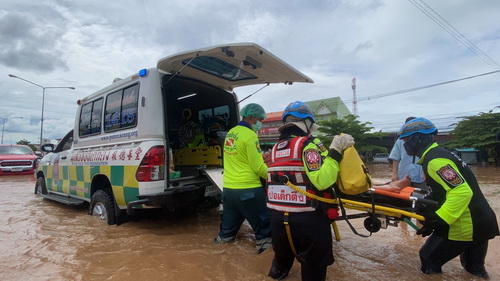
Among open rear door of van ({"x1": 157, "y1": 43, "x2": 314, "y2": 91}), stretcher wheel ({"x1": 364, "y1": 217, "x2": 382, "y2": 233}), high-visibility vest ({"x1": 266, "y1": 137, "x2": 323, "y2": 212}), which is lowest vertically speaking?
stretcher wheel ({"x1": 364, "y1": 217, "x2": 382, "y2": 233})

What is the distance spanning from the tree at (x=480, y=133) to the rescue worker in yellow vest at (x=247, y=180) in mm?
22566

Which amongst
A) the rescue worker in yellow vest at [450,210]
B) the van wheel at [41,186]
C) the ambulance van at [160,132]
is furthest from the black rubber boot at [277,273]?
the van wheel at [41,186]

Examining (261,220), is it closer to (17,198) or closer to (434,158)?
(434,158)

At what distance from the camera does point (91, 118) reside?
4848mm

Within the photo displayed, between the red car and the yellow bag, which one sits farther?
the red car

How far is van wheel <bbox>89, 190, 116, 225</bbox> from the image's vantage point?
164 inches

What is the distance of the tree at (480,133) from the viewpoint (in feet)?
65.4

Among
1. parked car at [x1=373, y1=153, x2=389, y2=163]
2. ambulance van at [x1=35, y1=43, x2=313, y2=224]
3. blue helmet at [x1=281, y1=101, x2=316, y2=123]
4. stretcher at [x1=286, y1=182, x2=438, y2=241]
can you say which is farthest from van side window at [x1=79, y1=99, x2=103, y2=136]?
parked car at [x1=373, y1=153, x2=389, y2=163]

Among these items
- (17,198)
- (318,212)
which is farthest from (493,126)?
(17,198)

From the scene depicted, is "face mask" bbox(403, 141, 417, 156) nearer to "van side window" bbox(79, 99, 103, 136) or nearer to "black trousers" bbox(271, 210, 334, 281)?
"black trousers" bbox(271, 210, 334, 281)

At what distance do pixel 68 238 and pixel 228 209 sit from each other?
2301 millimetres

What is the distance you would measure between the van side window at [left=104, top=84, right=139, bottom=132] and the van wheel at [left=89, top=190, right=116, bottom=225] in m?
0.96

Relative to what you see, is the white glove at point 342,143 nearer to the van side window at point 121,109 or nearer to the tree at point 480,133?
the van side window at point 121,109

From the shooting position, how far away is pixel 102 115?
4562 mm
